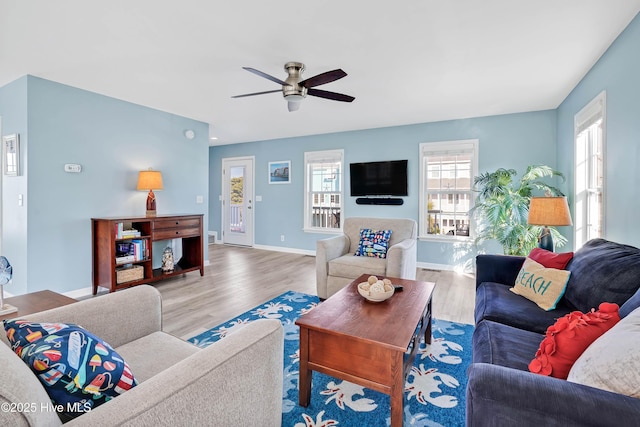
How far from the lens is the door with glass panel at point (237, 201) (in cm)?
698

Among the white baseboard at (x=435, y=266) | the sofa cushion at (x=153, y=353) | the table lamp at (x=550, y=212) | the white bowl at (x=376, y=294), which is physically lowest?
the white baseboard at (x=435, y=266)

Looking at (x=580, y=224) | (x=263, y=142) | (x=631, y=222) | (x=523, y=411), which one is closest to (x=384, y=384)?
(x=523, y=411)

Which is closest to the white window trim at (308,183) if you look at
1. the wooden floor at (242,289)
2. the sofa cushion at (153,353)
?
the wooden floor at (242,289)

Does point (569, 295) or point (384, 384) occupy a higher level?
point (569, 295)

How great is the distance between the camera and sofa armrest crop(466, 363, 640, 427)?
0.82 metres

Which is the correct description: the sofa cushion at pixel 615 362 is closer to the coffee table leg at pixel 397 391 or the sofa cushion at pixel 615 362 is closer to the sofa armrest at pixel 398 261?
the coffee table leg at pixel 397 391

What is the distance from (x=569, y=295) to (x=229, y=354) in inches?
82.4

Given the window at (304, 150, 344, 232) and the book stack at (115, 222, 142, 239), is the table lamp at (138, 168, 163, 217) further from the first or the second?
the window at (304, 150, 344, 232)

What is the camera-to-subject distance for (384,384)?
1.50 meters

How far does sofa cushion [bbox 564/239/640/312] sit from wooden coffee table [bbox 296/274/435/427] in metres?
0.90

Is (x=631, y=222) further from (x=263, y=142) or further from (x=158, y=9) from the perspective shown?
(x=263, y=142)

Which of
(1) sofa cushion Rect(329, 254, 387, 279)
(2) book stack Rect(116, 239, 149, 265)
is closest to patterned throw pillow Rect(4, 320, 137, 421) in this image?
(1) sofa cushion Rect(329, 254, 387, 279)

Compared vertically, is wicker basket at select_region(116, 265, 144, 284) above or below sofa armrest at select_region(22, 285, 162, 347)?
below

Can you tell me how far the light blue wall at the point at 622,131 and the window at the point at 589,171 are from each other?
17cm
